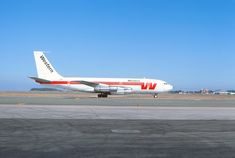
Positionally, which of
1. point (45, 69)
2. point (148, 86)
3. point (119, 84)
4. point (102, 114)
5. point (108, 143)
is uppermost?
point (45, 69)

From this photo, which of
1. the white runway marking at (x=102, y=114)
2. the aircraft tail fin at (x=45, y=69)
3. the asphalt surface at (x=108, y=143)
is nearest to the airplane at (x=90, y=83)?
the aircraft tail fin at (x=45, y=69)

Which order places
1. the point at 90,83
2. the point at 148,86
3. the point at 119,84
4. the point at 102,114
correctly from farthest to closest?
the point at 148,86, the point at 119,84, the point at 90,83, the point at 102,114

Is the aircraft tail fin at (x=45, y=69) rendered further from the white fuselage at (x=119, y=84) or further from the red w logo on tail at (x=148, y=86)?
the red w logo on tail at (x=148, y=86)

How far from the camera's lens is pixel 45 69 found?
6069 cm

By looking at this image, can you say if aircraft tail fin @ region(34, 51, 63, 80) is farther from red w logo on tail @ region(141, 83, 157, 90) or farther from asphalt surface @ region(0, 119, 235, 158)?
asphalt surface @ region(0, 119, 235, 158)

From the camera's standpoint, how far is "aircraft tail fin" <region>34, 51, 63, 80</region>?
60531 millimetres

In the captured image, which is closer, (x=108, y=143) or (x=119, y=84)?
(x=108, y=143)

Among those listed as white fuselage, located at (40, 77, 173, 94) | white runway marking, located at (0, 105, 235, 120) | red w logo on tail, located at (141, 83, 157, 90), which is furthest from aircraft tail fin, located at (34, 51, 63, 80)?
white runway marking, located at (0, 105, 235, 120)

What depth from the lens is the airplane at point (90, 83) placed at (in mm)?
60531

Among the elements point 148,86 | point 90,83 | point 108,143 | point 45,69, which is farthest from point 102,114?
point 148,86

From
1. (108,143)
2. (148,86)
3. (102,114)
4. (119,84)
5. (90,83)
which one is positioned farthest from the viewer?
(148,86)

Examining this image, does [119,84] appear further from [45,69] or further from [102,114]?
[102,114]

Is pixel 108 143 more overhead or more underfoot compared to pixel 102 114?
more underfoot

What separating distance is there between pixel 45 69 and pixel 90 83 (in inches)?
294
